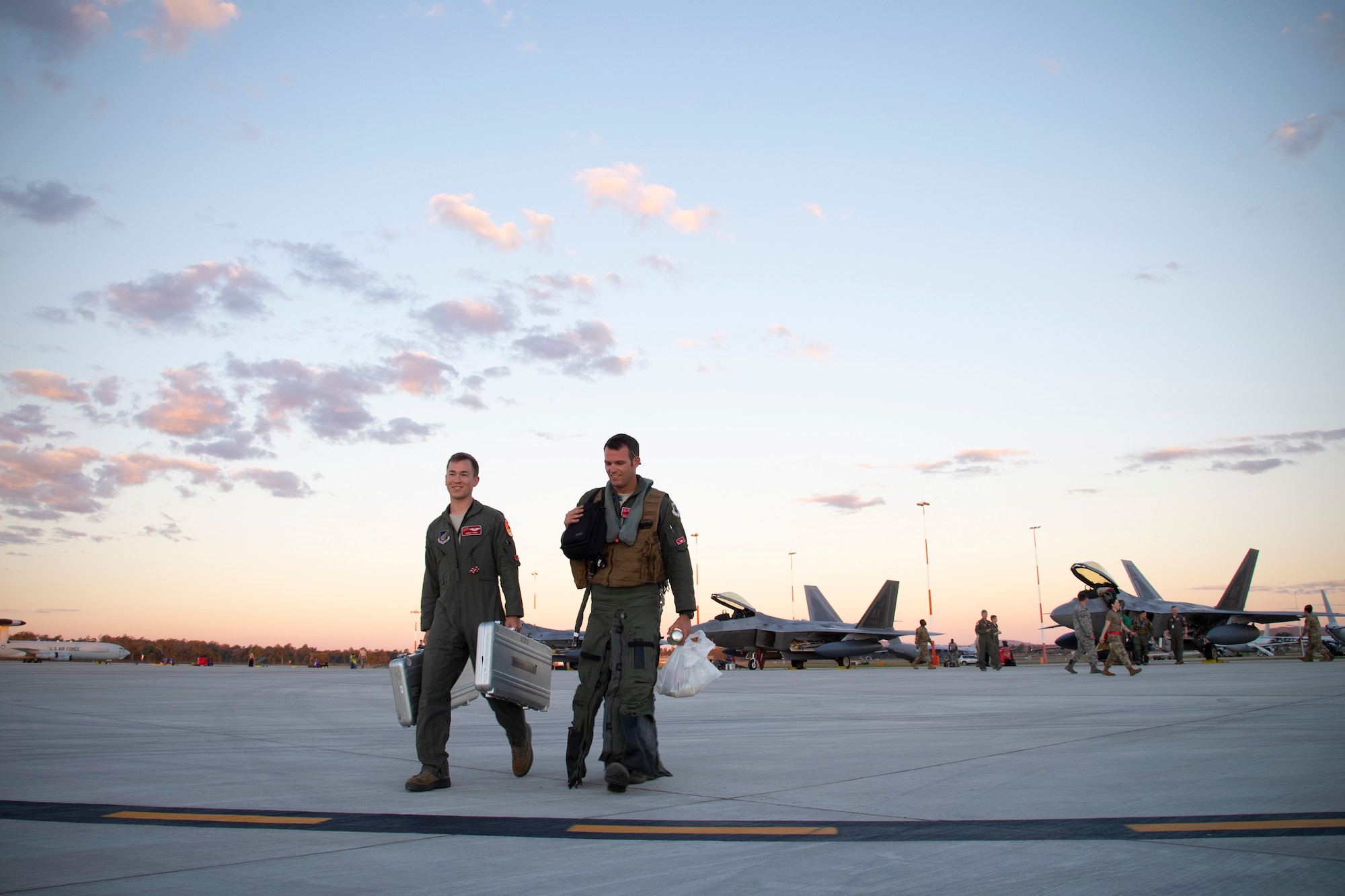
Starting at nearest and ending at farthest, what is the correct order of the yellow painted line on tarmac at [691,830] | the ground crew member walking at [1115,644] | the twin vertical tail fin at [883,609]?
the yellow painted line on tarmac at [691,830] → the ground crew member walking at [1115,644] → the twin vertical tail fin at [883,609]

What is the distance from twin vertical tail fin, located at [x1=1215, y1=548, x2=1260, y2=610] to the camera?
43.3m

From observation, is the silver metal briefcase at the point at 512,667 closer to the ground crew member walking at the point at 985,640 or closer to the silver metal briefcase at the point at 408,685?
the silver metal briefcase at the point at 408,685

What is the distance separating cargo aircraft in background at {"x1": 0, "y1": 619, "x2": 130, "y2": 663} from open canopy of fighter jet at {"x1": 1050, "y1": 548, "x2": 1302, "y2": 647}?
9486cm

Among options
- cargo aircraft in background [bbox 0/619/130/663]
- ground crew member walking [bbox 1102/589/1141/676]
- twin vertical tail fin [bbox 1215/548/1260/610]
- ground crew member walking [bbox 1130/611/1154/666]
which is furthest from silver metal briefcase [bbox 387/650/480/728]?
cargo aircraft in background [bbox 0/619/130/663]

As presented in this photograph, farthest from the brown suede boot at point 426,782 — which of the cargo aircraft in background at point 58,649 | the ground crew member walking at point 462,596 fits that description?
the cargo aircraft in background at point 58,649

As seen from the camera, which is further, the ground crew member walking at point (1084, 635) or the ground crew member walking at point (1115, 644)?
the ground crew member walking at point (1084, 635)

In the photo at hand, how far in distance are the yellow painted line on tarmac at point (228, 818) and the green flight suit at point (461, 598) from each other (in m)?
1.27

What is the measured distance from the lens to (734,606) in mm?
45969

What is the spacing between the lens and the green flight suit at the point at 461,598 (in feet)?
17.7

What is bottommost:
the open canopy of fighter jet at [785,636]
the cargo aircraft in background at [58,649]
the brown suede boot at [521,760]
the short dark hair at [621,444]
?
the cargo aircraft in background at [58,649]

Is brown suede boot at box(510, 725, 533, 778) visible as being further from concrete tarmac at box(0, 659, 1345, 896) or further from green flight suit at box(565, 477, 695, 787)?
green flight suit at box(565, 477, 695, 787)

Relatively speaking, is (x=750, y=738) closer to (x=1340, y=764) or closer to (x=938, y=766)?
(x=938, y=766)

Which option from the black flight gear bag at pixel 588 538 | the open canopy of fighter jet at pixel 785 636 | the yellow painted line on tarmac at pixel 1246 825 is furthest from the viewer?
the open canopy of fighter jet at pixel 785 636

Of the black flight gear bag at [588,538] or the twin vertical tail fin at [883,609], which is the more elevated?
the black flight gear bag at [588,538]
